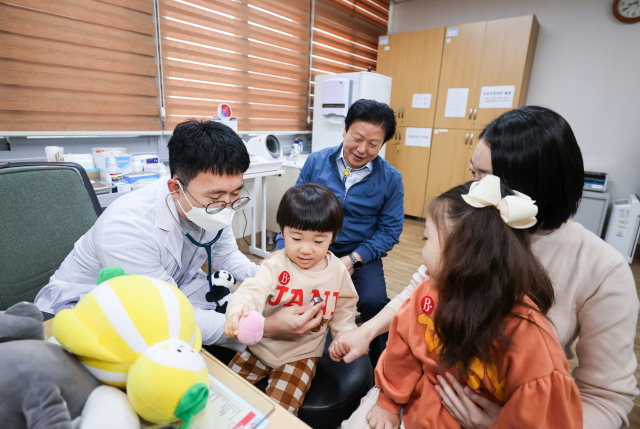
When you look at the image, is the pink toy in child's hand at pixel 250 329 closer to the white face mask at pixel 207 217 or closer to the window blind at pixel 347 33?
the white face mask at pixel 207 217

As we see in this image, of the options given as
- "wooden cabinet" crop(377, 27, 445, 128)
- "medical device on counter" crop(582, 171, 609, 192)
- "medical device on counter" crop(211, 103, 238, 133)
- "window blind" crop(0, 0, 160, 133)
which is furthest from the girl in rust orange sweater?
"wooden cabinet" crop(377, 27, 445, 128)

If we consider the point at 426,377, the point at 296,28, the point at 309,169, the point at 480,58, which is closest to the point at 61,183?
the point at 309,169

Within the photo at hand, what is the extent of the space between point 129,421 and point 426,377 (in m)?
0.63

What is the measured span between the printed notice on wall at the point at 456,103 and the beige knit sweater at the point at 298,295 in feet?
11.4

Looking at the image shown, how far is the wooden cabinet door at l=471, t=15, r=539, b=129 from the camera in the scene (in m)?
3.47

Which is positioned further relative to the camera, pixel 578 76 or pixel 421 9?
pixel 421 9

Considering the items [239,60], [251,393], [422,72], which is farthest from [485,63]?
[251,393]

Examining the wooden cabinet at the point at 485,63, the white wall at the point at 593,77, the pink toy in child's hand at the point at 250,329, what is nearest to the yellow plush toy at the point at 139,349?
the pink toy in child's hand at the point at 250,329

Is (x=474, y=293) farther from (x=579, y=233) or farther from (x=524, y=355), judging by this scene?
(x=579, y=233)

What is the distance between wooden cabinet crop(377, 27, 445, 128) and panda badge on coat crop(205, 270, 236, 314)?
3743 mm

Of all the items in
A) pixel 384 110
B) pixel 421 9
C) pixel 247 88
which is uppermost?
pixel 421 9

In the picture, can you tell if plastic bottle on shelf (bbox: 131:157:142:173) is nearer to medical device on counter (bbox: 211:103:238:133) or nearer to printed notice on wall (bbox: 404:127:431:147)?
medical device on counter (bbox: 211:103:238:133)

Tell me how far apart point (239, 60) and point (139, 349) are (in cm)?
313

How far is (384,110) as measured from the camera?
5.42ft
